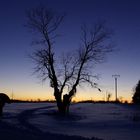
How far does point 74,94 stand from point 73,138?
994 inches

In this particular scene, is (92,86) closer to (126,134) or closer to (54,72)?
(54,72)

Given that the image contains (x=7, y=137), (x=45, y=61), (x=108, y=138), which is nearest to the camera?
(x=7, y=137)

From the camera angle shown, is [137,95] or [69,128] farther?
[137,95]

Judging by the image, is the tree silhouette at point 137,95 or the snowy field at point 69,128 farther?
the tree silhouette at point 137,95

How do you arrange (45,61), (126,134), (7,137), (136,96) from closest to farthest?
(7,137), (126,134), (45,61), (136,96)

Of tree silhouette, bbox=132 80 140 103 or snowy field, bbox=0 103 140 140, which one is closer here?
snowy field, bbox=0 103 140 140

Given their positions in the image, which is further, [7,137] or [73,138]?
[73,138]

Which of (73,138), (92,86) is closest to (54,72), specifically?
(92,86)

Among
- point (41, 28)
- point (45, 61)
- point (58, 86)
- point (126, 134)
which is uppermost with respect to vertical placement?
point (41, 28)

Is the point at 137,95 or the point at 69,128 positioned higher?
the point at 137,95

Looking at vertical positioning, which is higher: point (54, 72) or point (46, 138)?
point (54, 72)

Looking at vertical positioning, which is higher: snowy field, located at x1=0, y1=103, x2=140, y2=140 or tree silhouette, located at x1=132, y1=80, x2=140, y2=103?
tree silhouette, located at x1=132, y1=80, x2=140, y2=103

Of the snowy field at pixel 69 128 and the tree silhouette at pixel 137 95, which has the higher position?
the tree silhouette at pixel 137 95

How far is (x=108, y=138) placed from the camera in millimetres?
16219
